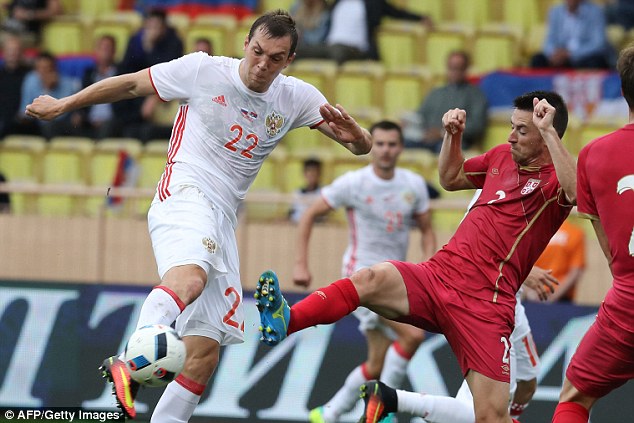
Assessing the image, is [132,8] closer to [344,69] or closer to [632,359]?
[344,69]

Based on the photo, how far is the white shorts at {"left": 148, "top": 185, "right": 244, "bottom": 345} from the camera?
6.88 metres

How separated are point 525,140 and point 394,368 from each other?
3.47m

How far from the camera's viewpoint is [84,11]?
A: 17.3 meters

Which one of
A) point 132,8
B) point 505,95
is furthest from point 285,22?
point 132,8

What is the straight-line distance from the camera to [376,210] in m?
10.5

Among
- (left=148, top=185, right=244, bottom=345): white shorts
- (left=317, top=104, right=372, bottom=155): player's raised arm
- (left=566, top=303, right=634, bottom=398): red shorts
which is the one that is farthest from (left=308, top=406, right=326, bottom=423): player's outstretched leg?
(left=566, top=303, right=634, bottom=398): red shorts

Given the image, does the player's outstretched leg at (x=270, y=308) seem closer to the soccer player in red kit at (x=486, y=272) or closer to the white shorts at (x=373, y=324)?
the soccer player in red kit at (x=486, y=272)

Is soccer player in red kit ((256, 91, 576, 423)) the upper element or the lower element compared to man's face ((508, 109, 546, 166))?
lower

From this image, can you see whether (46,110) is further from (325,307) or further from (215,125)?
(325,307)

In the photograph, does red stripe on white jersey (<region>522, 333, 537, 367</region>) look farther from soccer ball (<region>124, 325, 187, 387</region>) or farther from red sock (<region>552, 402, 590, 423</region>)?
soccer ball (<region>124, 325, 187, 387</region>)

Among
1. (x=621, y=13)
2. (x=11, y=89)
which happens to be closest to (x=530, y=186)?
(x=621, y=13)

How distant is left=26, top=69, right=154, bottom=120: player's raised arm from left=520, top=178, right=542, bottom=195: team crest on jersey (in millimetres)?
2322

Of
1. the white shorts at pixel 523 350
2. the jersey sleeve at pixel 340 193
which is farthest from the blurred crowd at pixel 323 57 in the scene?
the white shorts at pixel 523 350

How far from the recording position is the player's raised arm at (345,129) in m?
7.30
